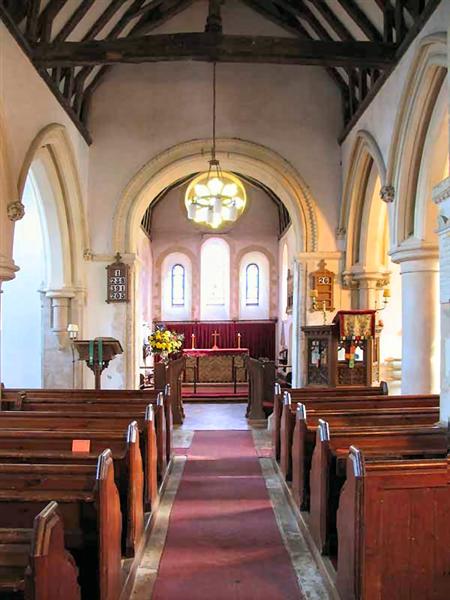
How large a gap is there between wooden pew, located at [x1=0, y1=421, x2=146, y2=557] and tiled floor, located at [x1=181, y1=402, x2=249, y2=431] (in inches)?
170

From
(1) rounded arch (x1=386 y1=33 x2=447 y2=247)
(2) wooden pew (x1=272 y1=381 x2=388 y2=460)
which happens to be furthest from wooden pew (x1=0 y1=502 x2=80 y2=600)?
(1) rounded arch (x1=386 y1=33 x2=447 y2=247)

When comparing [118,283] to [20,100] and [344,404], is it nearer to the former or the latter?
[20,100]

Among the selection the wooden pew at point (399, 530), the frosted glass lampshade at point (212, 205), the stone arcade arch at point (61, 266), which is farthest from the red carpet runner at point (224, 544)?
the frosted glass lampshade at point (212, 205)

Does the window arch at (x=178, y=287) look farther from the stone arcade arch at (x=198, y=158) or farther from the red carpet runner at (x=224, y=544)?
the red carpet runner at (x=224, y=544)

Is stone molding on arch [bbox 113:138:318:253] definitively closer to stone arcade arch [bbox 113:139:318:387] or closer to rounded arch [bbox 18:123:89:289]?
stone arcade arch [bbox 113:139:318:387]

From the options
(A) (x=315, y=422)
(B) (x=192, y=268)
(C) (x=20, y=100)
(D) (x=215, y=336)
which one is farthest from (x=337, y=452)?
(B) (x=192, y=268)

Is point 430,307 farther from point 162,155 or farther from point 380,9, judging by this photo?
point 162,155

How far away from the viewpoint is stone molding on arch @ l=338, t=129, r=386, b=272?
7.85 metres

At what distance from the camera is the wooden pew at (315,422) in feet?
12.3

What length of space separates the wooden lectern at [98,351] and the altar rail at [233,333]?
25.8 ft

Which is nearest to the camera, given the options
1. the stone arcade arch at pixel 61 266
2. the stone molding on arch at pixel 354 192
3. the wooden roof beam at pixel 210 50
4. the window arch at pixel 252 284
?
the wooden roof beam at pixel 210 50

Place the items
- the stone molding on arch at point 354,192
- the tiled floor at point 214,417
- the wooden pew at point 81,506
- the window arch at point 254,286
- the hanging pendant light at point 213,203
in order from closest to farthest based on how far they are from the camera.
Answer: the wooden pew at point 81,506, the tiled floor at point 214,417, the stone molding on arch at point 354,192, the hanging pendant light at point 213,203, the window arch at point 254,286

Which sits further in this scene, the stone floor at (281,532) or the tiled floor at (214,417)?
the tiled floor at (214,417)

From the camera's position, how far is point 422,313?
5.99 meters
